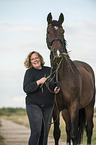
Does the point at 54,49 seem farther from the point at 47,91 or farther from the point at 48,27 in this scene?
the point at 47,91

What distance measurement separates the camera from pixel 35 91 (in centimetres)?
493

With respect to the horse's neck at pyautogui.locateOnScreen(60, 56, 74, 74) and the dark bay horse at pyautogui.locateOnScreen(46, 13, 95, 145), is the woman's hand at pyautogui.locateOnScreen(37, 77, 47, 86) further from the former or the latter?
the horse's neck at pyautogui.locateOnScreen(60, 56, 74, 74)

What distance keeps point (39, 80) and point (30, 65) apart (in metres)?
0.39

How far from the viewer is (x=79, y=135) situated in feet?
25.2

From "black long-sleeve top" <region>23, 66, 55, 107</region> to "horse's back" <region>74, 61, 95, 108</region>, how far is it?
2.16 m

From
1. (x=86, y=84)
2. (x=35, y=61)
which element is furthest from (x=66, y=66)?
(x=35, y=61)

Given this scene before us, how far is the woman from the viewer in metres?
4.84

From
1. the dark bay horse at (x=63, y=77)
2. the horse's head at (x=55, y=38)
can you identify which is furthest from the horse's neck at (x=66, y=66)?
the horse's head at (x=55, y=38)

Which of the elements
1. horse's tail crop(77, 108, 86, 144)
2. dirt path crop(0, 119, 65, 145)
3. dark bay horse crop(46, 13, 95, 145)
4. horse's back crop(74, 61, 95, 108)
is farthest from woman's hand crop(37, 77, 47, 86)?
dirt path crop(0, 119, 65, 145)

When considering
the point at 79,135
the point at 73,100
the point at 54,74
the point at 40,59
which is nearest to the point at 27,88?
the point at 40,59

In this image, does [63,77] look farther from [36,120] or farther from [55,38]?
[36,120]

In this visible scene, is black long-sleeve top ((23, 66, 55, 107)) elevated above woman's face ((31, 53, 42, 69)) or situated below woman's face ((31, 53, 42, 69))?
below

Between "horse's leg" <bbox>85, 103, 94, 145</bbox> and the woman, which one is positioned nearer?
the woman

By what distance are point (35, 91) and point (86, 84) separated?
2.79 m
